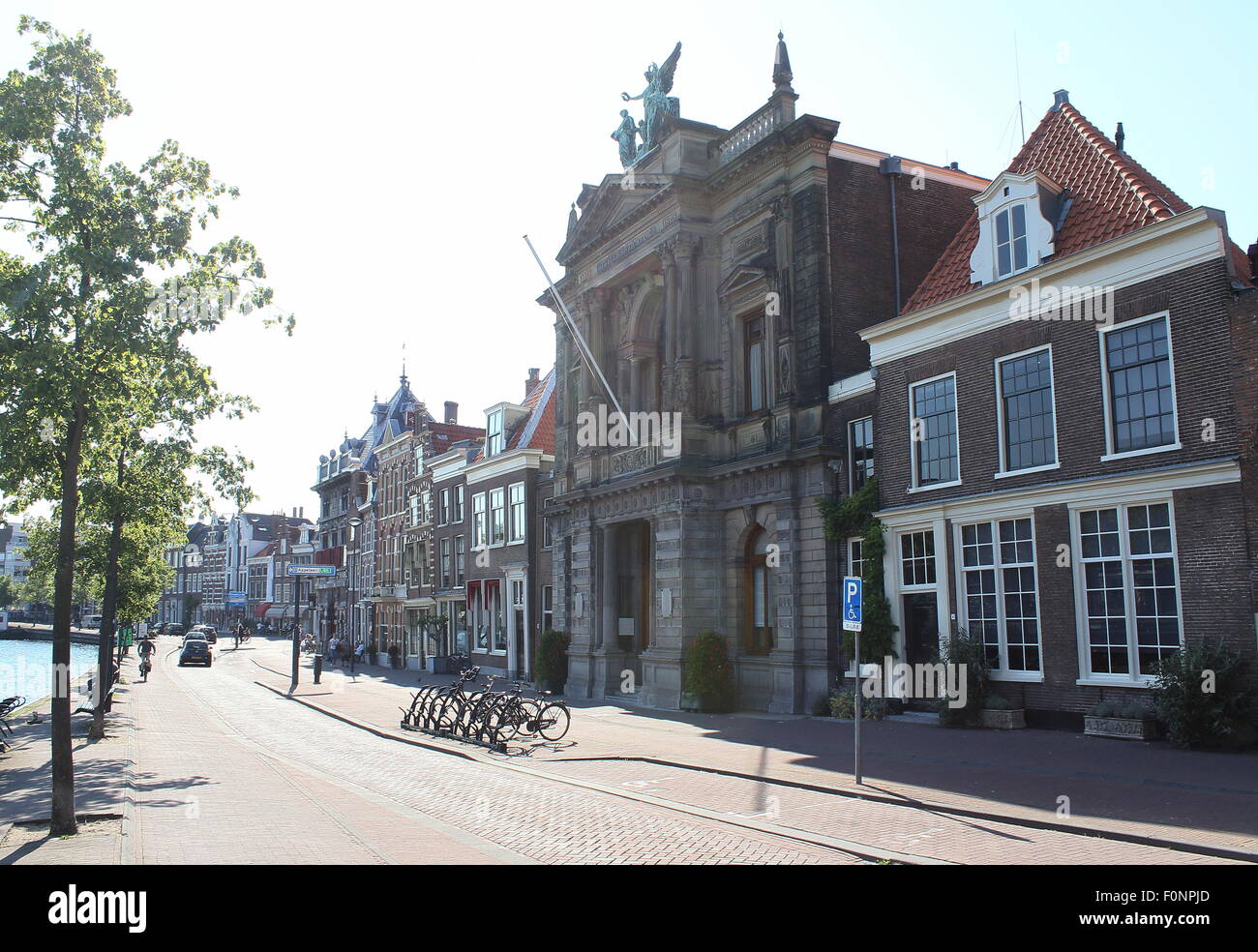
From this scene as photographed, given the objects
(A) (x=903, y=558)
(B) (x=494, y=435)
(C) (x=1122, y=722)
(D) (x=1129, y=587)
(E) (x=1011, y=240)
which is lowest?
(C) (x=1122, y=722)

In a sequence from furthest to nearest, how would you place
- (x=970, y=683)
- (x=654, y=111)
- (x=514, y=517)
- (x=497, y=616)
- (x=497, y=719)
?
(x=497, y=616)
(x=514, y=517)
(x=654, y=111)
(x=497, y=719)
(x=970, y=683)

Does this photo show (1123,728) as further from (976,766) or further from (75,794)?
(75,794)

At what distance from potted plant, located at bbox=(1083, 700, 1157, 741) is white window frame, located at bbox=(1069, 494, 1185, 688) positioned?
48cm

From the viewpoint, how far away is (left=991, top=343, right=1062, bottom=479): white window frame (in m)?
18.6

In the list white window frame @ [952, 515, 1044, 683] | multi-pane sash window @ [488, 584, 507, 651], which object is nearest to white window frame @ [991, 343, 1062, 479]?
white window frame @ [952, 515, 1044, 683]

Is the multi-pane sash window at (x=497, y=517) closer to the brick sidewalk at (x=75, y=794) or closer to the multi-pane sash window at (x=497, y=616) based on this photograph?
the multi-pane sash window at (x=497, y=616)

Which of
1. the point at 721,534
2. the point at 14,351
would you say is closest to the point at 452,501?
the point at 721,534

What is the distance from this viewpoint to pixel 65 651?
471 inches

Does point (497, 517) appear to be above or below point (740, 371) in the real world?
below

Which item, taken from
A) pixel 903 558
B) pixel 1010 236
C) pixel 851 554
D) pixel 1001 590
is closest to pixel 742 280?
pixel 851 554

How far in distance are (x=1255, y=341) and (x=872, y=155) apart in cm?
1318

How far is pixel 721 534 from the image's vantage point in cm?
2747

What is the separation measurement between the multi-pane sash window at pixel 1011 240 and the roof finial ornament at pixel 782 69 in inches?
339

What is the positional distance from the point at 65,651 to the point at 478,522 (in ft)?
114
